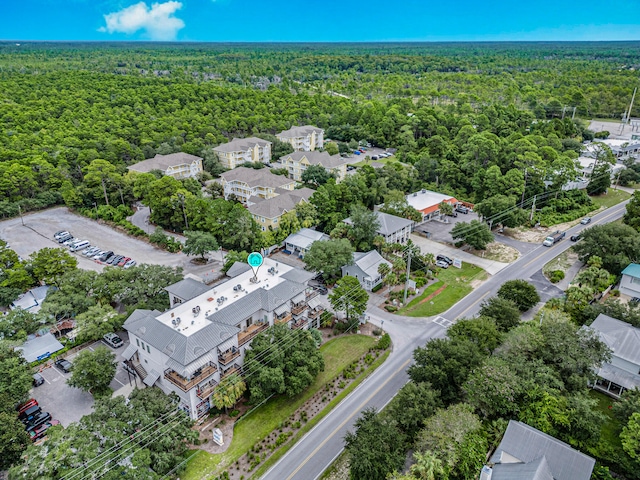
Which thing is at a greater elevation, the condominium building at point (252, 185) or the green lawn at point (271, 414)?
the condominium building at point (252, 185)

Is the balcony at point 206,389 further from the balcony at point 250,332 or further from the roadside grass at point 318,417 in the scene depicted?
the roadside grass at point 318,417

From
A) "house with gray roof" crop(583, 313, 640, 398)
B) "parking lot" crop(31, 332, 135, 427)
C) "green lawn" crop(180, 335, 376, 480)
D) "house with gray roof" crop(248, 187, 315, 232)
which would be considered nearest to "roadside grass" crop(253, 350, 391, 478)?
"green lawn" crop(180, 335, 376, 480)

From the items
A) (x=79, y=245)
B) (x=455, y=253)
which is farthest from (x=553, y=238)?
(x=79, y=245)

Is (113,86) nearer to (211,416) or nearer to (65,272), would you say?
(65,272)

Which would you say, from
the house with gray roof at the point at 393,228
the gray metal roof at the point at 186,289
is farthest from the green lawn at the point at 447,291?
the gray metal roof at the point at 186,289

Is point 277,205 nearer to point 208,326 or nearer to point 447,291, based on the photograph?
point 447,291
